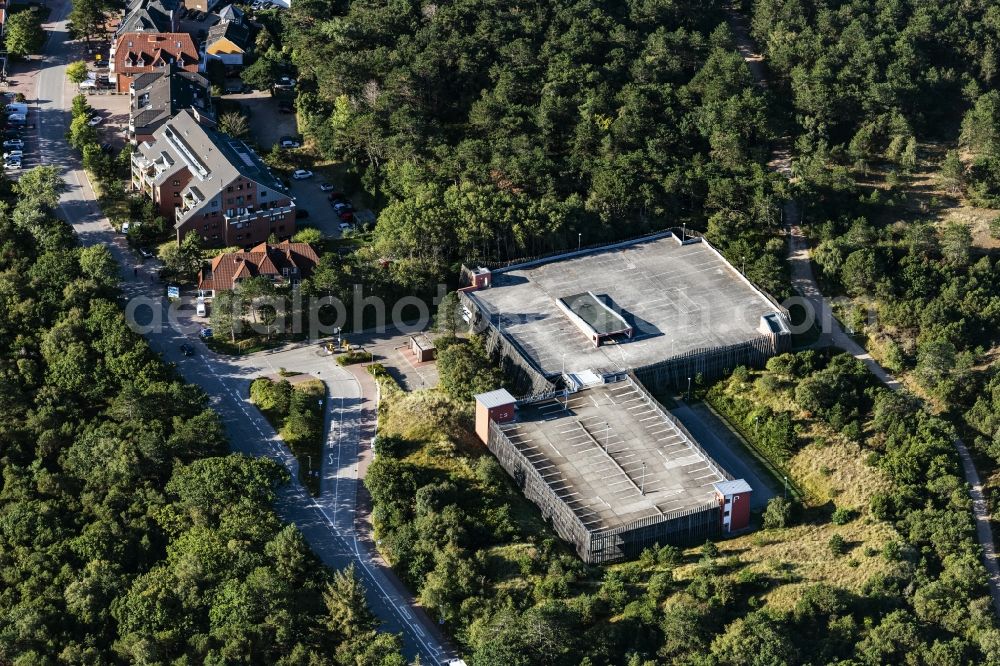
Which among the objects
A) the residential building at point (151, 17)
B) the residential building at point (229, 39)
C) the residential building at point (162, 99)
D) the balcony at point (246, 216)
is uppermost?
the residential building at point (151, 17)

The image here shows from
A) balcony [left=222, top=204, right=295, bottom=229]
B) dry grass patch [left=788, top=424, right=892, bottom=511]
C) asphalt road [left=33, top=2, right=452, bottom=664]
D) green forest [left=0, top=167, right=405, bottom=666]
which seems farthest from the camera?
balcony [left=222, top=204, right=295, bottom=229]

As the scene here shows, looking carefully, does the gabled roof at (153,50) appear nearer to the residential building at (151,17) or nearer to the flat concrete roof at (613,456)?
the residential building at (151,17)

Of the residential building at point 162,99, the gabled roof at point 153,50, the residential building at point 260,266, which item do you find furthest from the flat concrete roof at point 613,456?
the gabled roof at point 153,50

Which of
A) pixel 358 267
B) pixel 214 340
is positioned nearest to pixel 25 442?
pixel 214 340

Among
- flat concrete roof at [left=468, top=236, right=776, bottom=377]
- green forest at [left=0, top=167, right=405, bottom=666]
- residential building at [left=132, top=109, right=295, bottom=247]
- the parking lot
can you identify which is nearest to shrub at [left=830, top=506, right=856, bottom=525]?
flat concrete roof at [left=468, top=236, right=776, bottom=377]

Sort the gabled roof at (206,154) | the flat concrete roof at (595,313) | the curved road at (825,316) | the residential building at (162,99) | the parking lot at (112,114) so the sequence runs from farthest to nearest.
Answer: the parking lot at (112,114) < the residential building at (162,99) < the gabled roof at (206,154) < the flat concrete roof at (595,313) < the curved road at (825,316)

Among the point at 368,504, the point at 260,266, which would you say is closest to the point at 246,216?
the point at 260,266

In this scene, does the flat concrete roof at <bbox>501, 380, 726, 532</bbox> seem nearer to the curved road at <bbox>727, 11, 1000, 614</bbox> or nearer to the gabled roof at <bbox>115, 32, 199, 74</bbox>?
the curved road at <bbox>727, 11, 1000, 614</bbox>
